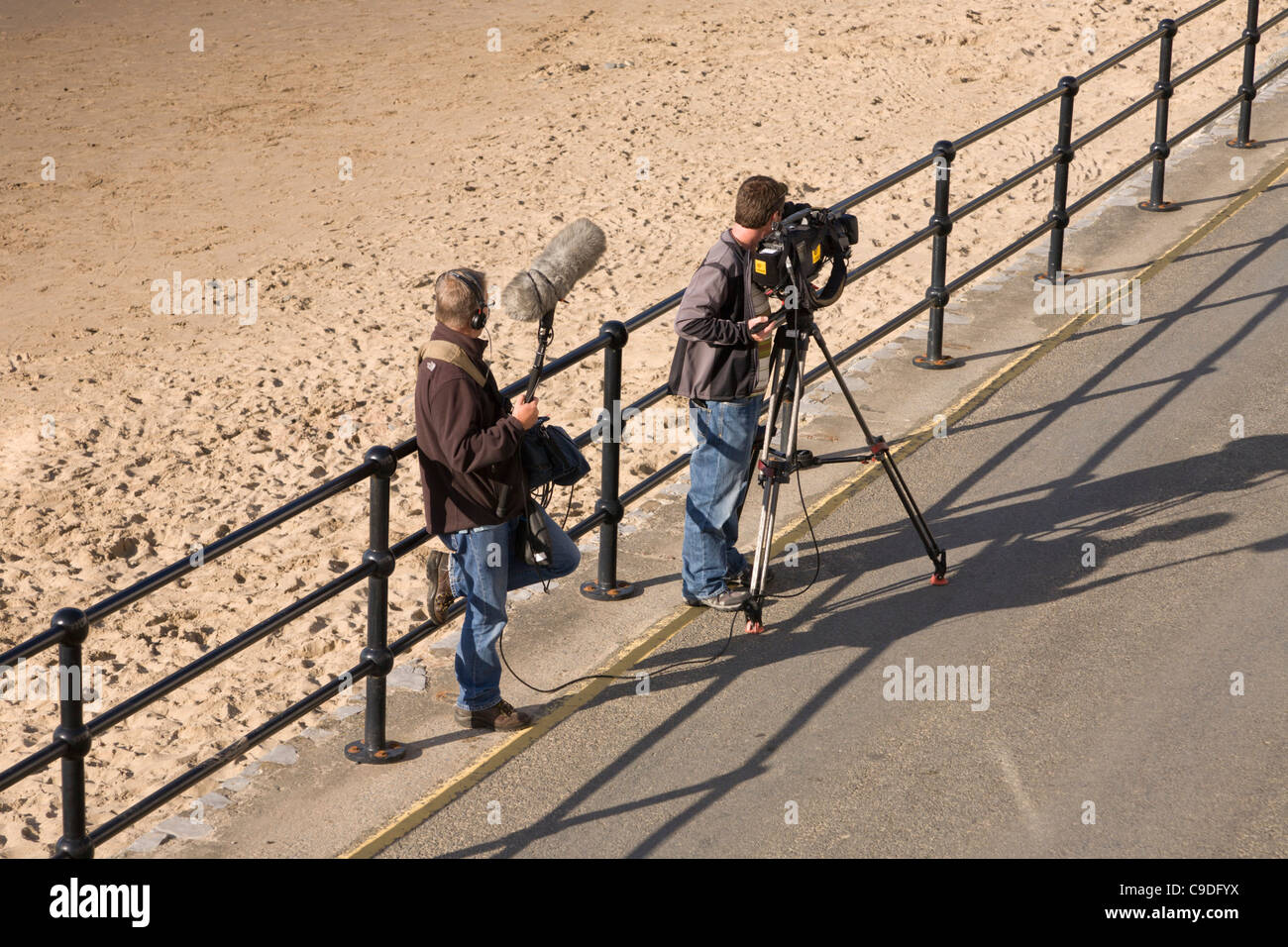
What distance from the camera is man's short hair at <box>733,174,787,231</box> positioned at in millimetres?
6109

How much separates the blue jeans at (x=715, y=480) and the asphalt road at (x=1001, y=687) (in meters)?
0.23

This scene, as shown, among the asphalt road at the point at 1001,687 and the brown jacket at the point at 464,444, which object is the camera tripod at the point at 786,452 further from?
the brown jacket at the point at 464,444

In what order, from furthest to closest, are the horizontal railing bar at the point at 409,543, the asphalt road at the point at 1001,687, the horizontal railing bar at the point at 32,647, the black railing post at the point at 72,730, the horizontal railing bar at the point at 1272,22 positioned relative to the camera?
1. the horizontal railing bar at the point at 1272,22
2. the horizontal railing bar at the point at 409,543
3. the asphalt road at the point at 1001,687
4. the black railing post at the point at 72,730
5. the horizontal railing bar at the point at 32,647

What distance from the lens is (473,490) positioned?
5430 millimetres

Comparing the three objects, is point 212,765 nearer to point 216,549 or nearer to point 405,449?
point 216,549

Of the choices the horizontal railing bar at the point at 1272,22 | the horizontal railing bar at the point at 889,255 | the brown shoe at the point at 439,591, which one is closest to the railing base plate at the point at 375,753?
the brown shoe at the point at 439,591

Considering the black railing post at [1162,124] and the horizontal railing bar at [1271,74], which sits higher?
the horizontal railing bar at [1271,74]

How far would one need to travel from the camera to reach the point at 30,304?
42.5ft

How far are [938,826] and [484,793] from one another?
5.01 ft

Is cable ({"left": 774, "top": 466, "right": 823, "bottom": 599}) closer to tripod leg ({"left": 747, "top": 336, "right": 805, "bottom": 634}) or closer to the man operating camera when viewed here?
tripod leg ({"left": 747, "top": 336, "right": 805, "bottom": 634})

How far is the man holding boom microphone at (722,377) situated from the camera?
6.12 meters

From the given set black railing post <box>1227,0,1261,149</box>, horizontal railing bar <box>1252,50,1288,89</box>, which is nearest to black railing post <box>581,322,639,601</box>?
black railing post <box>1227,0,1261,149</box>

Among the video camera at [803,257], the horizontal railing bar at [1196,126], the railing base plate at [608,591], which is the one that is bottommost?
the railing base plate at [608,591]

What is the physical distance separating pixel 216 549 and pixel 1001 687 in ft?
9.58
